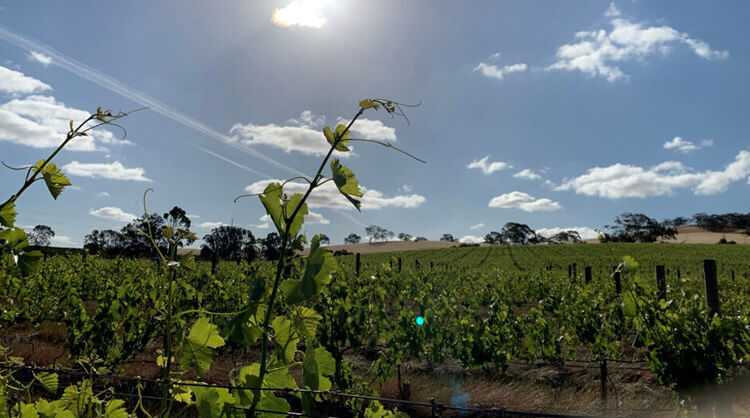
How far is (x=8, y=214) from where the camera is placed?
107cm

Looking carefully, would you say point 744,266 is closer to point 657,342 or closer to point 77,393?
point 657,342

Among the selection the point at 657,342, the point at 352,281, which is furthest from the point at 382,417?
the point at 352,281

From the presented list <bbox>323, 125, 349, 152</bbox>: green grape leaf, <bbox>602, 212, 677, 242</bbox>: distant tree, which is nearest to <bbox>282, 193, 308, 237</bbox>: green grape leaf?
<bbox>323, 125, 349, 152</bbox>: green grape leaf

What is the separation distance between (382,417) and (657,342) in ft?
9.46

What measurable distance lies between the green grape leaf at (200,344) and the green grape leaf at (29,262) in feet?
1.61

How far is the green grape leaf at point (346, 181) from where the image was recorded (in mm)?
963

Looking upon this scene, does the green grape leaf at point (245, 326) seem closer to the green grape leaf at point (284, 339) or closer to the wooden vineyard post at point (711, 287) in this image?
the green grape leaf at point (284, 339)

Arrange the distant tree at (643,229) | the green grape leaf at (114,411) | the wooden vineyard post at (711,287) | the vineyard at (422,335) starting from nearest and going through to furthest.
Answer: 1. the green grape leaf at (114,411)
2. the vineyard at (422,335)
3. the wooden vineyard post at (711,287)
4. the distant tree at (643,229)

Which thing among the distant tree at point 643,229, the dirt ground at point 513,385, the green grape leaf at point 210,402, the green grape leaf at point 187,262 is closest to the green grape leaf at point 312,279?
the green grape leaf at point 187,262

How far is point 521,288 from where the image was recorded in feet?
43.5

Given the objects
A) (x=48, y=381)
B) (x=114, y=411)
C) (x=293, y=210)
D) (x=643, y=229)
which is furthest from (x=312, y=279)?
(x=643, y=229)

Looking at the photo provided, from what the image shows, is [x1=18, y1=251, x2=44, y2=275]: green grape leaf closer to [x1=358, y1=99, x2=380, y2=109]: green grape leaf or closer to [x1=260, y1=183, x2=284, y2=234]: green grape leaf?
[x1=260, y1=183, x2=284, y2=234]: green grape leaf

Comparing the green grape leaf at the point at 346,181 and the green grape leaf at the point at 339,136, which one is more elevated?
the green grape leaf at the point at 339,136

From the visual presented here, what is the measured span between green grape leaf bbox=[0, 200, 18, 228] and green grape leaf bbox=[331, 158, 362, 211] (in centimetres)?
83
